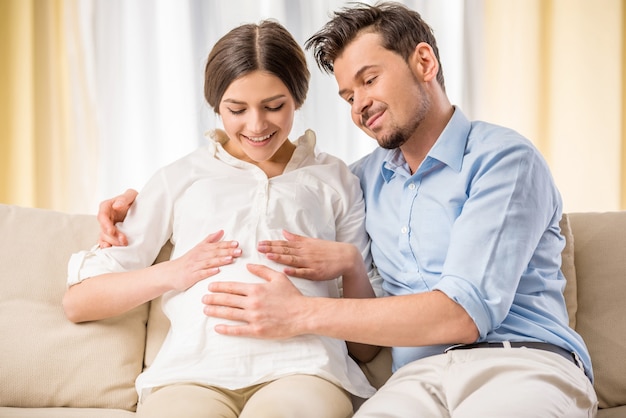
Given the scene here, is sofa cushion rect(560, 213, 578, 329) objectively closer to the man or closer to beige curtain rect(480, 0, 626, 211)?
the man

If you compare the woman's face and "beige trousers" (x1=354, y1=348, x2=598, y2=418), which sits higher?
the woman's face

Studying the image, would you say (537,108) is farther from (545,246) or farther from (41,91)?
(41,91)

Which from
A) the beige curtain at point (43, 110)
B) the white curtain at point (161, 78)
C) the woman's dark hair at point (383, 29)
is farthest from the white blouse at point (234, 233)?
the beige curtain at point (43, 110)

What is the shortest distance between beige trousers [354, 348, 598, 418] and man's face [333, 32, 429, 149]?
0.55 metres

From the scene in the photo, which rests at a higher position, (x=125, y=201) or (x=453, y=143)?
(x=453, y=143)

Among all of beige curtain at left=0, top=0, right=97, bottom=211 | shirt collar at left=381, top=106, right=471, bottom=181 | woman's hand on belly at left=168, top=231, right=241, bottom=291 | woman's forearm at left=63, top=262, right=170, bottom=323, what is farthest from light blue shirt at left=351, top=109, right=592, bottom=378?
beige curtain at left=0, top=0, right=97, bottom=211

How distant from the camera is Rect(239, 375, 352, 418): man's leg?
4.61 feet

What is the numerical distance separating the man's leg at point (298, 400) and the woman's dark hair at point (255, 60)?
722 mm

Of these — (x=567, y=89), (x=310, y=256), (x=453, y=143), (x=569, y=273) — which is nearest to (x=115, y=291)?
(x=310, y=256)

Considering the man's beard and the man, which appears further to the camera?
the man's beard

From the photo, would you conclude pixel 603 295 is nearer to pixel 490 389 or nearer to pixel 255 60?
pixel 490 389

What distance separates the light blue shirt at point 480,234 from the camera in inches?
60.8

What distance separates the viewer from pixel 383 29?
1.85 m

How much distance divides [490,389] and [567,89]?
7.19 feet
